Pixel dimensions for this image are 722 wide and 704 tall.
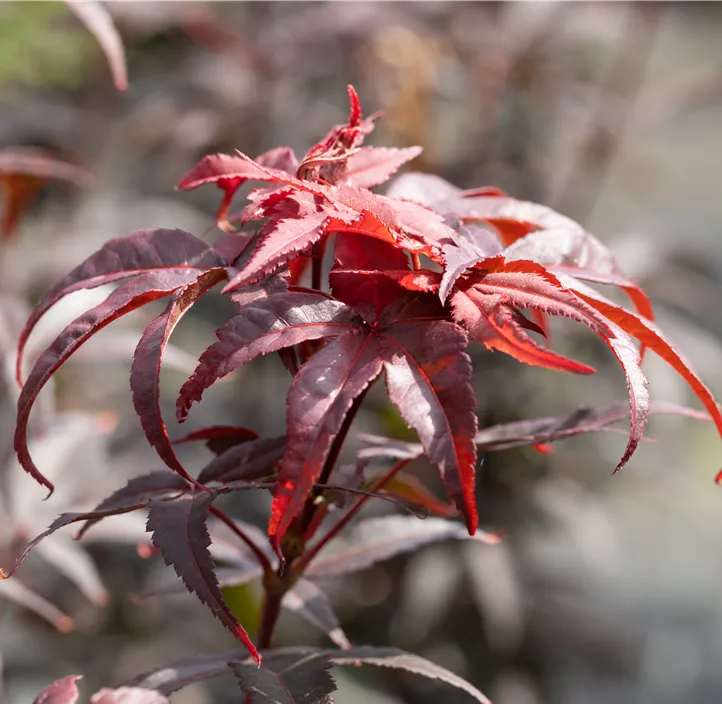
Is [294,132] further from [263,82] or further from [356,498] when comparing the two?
[356,498]

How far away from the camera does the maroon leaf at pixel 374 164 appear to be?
0.52 m

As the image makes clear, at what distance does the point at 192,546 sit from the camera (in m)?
0.42

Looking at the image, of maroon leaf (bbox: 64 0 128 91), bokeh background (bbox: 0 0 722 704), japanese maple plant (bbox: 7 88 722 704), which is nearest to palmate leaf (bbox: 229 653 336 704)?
japanese maple plant (bbox: 7 88 722 704)

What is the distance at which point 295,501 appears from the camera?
38 cm

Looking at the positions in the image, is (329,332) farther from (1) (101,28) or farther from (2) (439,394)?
(1) (101,28)

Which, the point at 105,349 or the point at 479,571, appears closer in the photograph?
the point at 105,349

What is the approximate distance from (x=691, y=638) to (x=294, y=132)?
185cm

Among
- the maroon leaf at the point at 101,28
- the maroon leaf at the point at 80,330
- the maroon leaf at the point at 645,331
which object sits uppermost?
the maroon leaf at the point at 101,28

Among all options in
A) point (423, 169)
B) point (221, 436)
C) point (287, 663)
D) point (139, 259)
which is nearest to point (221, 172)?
point (139, 259)

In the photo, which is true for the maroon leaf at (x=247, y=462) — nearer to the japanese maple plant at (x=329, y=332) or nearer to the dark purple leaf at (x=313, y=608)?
the japanese maple plant at (x=329, y=332)

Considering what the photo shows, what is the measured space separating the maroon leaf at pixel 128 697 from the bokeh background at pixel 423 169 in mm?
622

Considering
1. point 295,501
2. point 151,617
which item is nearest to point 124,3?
point 151,617

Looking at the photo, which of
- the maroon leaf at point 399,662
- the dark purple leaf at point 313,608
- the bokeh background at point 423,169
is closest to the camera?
the maroon leaf at point 399,662

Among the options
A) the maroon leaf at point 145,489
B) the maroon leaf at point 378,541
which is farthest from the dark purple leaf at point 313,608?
the maroon leaf at point 145,489
